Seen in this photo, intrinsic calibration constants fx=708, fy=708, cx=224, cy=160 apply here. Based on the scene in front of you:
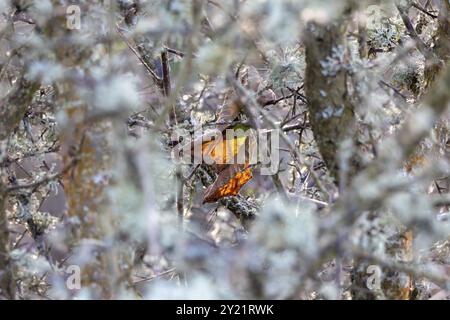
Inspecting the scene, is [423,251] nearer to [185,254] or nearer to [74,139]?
[185,254]

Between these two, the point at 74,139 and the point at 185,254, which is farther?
the point at 74,139

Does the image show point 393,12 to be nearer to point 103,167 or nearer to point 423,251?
point 423,251

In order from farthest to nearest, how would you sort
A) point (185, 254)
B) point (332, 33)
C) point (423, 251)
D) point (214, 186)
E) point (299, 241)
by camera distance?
point (214, 186), point (423, 251), point (332, 33), point (185, 254), point (299, 241)

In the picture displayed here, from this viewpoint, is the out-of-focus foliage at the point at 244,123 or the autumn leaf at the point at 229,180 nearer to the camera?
the out-of-focus foliage at the point at 244,123

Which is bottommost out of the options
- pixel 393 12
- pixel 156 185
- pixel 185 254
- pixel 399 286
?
pixel 399 286

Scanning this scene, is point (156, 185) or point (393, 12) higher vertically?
point (393, 12)

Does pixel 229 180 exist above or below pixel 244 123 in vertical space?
below

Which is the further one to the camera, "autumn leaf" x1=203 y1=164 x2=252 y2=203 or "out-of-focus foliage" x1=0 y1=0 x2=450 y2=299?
"autumn leaf" x1=203 y1=164 x2=252 y2=203

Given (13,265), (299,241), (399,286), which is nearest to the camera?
(299,241)
